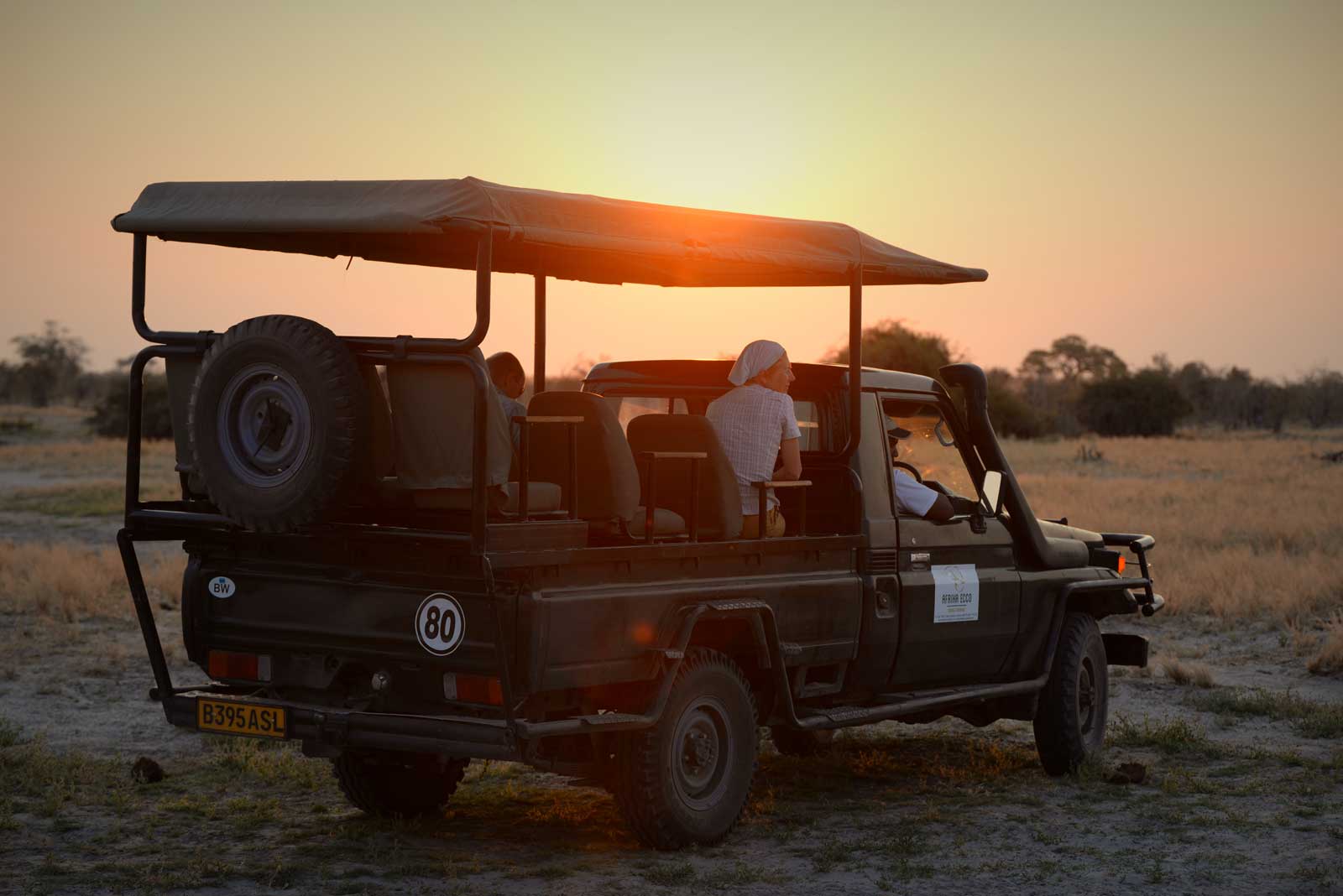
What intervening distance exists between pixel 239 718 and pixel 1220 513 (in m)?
21.1

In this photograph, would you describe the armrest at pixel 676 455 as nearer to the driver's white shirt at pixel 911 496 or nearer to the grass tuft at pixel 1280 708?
the driver's white shirt at pixel 911 496

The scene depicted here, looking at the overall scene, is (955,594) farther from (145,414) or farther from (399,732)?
(145,414)

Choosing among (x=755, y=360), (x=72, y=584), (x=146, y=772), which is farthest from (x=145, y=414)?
(x=755, y=360)

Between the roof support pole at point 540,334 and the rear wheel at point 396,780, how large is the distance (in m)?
2.04

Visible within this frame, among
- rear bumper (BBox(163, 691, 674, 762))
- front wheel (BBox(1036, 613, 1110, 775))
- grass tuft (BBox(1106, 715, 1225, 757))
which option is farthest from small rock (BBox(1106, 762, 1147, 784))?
rear bumper (BBox(163, 691, 674, 762))

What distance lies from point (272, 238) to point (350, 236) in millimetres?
326

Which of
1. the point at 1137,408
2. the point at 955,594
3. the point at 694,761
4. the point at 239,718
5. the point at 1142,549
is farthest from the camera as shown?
the point at 1137,408

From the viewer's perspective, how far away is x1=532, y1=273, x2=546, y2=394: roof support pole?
8.74 metres

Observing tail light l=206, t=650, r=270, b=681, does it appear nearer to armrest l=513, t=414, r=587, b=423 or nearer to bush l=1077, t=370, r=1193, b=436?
armrest l=513, t=414, r=587, b=423

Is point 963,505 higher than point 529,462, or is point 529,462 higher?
point 529,462

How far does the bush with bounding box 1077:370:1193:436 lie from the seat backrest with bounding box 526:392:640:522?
6285 centimetres

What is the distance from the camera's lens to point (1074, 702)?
9.01 metres

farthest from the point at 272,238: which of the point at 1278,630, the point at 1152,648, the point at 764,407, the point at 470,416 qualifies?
the point at 1278,630

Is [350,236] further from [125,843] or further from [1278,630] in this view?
[1278,630]
